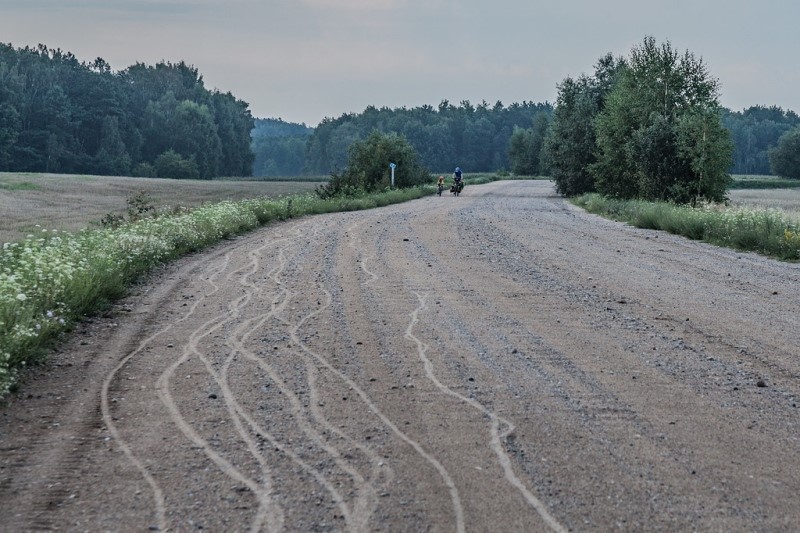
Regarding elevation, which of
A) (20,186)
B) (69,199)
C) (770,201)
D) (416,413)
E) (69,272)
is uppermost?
(69,272)

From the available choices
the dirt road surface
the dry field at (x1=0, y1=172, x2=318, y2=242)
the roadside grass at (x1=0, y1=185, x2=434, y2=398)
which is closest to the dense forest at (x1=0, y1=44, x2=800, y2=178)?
the dry field at (x1=0, y1=172, x2=318, y2=242)

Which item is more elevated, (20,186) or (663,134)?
(663,134)

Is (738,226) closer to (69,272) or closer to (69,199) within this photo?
A: (69,272)

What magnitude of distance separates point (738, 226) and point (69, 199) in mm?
38927

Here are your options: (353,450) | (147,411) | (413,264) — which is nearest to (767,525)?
(353,450)

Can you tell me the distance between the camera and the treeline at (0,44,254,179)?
3836 inches

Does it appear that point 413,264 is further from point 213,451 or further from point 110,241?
point 213,451

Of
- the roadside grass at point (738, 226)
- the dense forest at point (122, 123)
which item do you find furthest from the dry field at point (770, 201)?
the dense forest at point (122, 123)

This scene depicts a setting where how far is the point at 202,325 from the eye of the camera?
34.0ft

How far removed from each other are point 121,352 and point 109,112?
356 ft

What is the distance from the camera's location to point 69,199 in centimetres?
5069

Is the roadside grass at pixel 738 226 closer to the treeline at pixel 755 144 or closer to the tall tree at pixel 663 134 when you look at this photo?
the tall tree at pixel 663 134

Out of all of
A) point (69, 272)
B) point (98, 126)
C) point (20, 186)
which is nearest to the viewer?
point (69, 272)

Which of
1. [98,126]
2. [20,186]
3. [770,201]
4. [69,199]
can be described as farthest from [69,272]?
[98,126]
